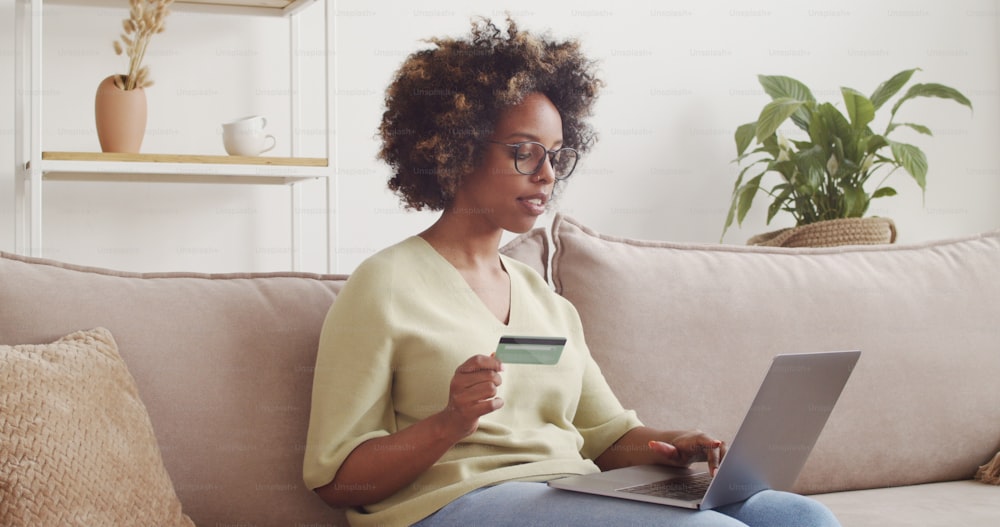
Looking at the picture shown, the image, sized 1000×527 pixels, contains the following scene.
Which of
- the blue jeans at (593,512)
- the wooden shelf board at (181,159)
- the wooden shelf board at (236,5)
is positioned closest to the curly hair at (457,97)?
the blue jeans at (593,512)

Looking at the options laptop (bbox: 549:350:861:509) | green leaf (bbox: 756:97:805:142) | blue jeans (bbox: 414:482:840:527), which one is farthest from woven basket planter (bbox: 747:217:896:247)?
blue jeans (bbox: 414:482:840:527)

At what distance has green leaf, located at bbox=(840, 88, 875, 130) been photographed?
2604 mm

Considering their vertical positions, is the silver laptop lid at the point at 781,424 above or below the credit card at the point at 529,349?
below

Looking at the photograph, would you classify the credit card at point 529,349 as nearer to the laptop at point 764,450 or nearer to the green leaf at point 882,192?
the laptop at point 764,450

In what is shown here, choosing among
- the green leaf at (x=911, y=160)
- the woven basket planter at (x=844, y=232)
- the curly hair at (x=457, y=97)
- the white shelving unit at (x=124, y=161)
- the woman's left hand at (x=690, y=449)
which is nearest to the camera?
the woman's left hand at (x=690, y=449)

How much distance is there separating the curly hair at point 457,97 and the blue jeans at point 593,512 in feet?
1.55

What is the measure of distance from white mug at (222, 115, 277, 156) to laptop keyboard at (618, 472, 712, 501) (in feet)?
4.17

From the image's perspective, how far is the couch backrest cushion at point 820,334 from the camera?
5.73 ft

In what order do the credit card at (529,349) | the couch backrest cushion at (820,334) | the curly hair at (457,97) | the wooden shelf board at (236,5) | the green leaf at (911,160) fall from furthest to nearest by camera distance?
the green leaf at (911,160)
the wooden shelf board at (236,5)
the couch backrest cushion at (820,334)
the curly hair at (457,97)
the credit card at (529,349)

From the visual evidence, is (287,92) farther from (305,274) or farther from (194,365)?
(194,365)

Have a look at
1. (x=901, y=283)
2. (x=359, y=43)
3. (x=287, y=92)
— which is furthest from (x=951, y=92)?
(x=287, y=92)

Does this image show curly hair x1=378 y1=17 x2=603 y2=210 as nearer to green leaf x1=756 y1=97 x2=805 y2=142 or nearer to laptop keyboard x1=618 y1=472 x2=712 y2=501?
laptop keyboard x1=618 y1=472 x2=712 y2=501

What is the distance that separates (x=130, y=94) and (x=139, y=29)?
14 centimetres

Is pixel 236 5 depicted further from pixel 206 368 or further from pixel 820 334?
pixel 820 334
